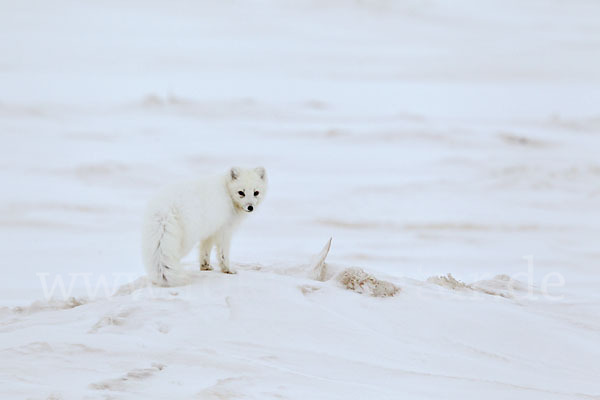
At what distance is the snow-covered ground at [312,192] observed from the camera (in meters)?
3.23

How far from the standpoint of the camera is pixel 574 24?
22828 mm

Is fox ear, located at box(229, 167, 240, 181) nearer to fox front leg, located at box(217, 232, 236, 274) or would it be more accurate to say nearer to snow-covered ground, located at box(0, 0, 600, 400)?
fox front leg, located at box(217, 232, 236, 274)

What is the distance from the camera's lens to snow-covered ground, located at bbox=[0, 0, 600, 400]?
3229 millimetres

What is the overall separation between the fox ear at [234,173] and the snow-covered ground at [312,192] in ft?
1.73

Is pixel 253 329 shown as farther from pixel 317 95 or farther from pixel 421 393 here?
pixel 317 95

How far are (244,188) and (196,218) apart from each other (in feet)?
1.10

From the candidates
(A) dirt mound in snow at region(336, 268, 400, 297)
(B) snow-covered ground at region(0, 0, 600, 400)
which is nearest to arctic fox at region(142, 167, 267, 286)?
(B) snow-covered ground at region(0, 0, 600, 400)

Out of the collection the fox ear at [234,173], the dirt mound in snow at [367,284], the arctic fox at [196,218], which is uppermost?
the fox ear at [234,173]

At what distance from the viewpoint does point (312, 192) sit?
35.0 ft

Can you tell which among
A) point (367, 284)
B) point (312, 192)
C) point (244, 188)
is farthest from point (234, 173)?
point (312, 192)

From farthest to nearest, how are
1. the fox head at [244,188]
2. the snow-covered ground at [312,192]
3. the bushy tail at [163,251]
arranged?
the fox head at [244,188]
the bushy tail at [163,251]
the snow-covered ground at [312,192]

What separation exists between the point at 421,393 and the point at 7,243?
5.78 meters

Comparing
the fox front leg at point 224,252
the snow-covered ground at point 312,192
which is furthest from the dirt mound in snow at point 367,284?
the fox front leg at point 224,252

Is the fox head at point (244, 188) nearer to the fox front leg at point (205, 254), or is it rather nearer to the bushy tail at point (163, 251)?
the fox front leg at point (205, 254)
